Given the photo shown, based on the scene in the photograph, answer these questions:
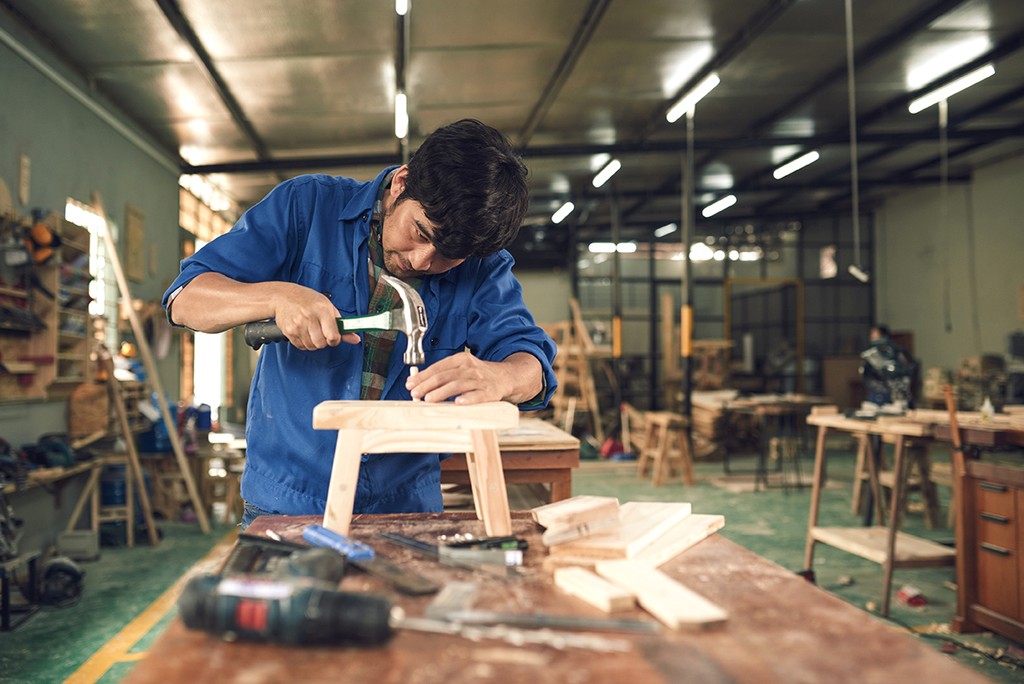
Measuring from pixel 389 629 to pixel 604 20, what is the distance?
6.58 meters

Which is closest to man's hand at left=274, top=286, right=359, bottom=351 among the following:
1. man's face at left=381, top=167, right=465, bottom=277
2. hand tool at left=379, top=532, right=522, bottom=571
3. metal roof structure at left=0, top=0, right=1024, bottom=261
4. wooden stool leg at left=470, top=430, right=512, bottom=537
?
man's face at left=381, top=167, right=465, bottom=277

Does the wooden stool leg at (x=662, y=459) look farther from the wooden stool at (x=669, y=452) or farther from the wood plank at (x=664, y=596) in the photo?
the wood plank at (x=664, y=596)

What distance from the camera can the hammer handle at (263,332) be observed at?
1.46 m

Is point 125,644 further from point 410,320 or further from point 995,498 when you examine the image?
point 995,498

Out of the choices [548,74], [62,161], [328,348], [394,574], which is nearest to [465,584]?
[394,574]

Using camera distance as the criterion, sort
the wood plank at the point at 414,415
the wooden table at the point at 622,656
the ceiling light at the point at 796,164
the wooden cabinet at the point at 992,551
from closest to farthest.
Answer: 1. the wooden table at the point at 622,656
2. the wood plank at the point at 414,415
3. the wooden cabinet at the point at 992,551
4. the ceiling light at the point at 796,164

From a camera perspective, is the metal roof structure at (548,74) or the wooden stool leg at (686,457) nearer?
the metal roof structure at (548,74)

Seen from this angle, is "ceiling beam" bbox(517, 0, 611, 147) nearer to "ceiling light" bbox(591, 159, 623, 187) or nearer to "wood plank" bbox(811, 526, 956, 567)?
"ceiling light" bbox(591, 159, 623, 187)

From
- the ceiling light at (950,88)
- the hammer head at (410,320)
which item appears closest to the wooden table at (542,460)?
the hammer head at (410,320)

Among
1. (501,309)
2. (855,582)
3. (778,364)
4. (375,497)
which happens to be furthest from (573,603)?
(778,364)

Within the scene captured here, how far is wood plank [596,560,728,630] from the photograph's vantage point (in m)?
0.87

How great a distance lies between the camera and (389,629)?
2.64 feet

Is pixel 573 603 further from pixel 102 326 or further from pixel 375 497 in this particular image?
pixel 102 326

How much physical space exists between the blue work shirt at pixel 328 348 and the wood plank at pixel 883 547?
10.6ft
